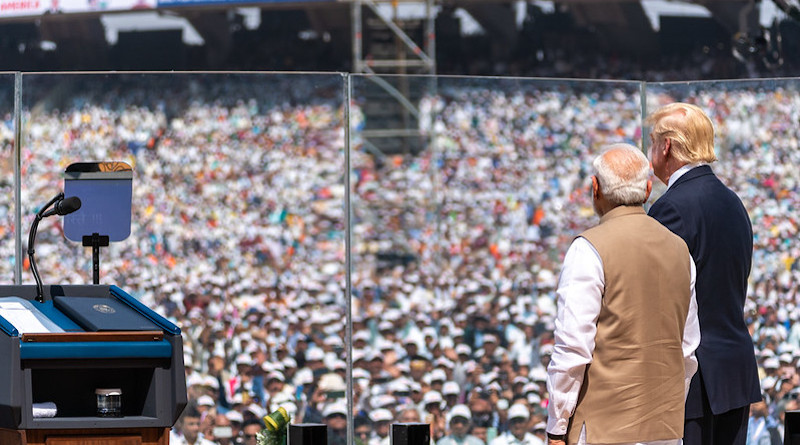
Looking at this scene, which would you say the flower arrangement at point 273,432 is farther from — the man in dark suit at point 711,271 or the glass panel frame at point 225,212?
the man in dark suit at point 711,271

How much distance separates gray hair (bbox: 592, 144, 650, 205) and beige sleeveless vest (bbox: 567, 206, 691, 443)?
0.05 meters

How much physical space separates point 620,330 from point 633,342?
0.05 meters

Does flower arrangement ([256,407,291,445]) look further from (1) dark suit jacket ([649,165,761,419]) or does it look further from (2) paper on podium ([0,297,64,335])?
(1) dark suit jacket ([649,165,761,419])

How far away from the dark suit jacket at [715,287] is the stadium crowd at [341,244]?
94.8 inches

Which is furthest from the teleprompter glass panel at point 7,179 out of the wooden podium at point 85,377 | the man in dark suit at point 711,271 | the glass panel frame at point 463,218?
the man in dark suit at point 711,271

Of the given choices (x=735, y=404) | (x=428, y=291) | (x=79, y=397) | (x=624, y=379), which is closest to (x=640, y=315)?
(x=624, y=379)

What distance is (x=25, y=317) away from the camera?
126 inches

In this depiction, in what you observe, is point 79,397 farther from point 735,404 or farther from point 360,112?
point 360,112

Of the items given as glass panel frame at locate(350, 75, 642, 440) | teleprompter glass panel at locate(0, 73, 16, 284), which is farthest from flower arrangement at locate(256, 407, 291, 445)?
teleprompter glass panel at locate(0, 73, 16, 284)

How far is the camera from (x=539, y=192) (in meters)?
5.69

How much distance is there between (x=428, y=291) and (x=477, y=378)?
435 millimetres

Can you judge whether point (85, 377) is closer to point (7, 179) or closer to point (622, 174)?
point (622, 174)

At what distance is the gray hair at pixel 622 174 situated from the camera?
294 centimetres

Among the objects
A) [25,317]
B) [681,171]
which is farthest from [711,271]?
[25,317]
